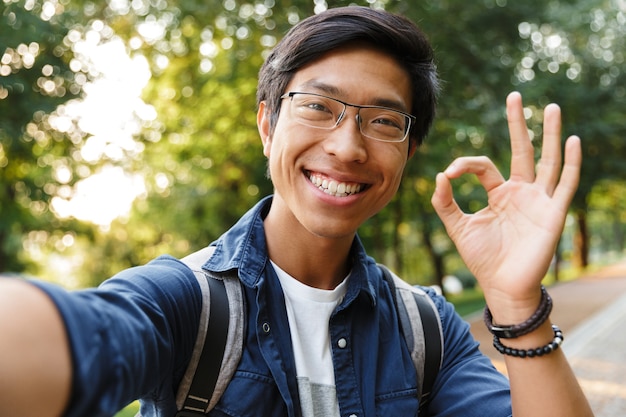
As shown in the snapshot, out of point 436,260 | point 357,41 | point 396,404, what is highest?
point 357,41

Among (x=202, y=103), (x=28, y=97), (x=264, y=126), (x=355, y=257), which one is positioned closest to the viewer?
(x=355, y=257)

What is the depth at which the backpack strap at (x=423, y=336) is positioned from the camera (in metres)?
1.81

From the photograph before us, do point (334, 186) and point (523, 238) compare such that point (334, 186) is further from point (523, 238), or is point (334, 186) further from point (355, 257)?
point (523, 238)

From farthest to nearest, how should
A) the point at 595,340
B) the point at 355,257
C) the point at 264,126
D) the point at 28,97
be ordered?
the point at 595,340
the point at 28,97
the point at 264,126
the point at 355,257

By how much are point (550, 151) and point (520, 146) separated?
0.08 meters

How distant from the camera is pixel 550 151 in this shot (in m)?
1.76

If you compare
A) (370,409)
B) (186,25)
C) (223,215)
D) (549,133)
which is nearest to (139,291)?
(370,409)

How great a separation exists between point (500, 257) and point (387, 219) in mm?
13963

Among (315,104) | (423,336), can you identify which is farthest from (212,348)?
(315,104)

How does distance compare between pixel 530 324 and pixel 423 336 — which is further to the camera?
pixel 423 336

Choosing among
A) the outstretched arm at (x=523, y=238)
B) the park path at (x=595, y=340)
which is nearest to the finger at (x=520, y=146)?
the outstretched arm at (x=523, y=238)

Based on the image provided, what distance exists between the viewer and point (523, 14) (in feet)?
36.4

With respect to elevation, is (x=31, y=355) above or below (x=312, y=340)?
above

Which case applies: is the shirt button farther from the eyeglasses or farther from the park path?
the park path
